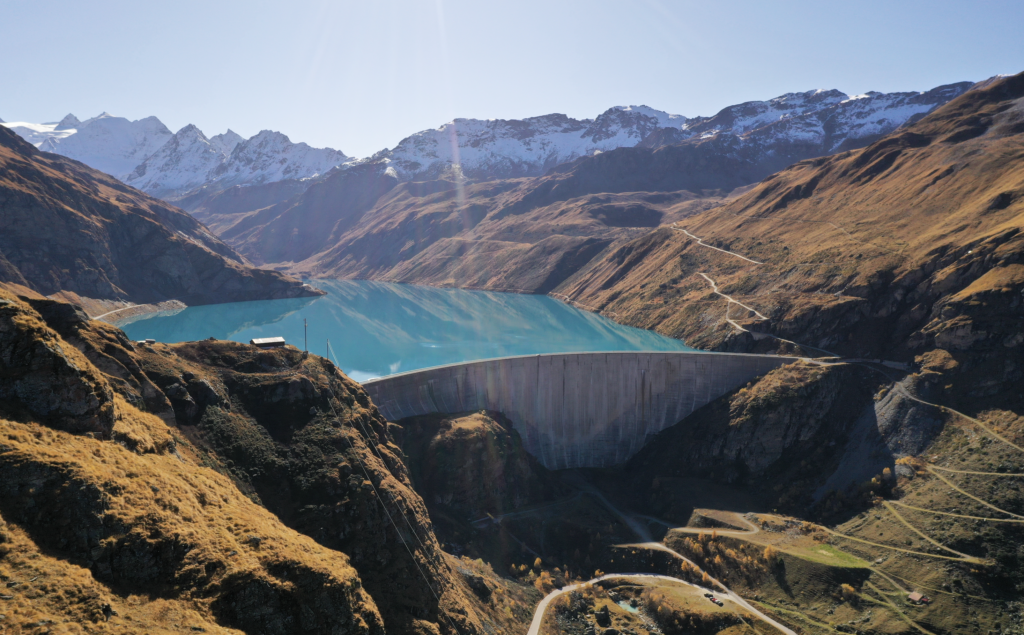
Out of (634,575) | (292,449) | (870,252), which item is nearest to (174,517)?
(292,449)

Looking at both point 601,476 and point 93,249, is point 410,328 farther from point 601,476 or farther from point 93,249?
point 601,476

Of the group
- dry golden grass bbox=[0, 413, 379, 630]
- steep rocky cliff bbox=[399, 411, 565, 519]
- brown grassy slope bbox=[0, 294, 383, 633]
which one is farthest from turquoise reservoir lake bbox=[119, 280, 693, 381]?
brown grassy slope bbox=[0, 294, 383, 633]

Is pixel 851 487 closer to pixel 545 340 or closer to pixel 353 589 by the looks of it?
pixel 353 589

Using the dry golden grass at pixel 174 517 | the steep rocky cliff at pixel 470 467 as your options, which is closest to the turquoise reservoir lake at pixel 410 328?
the steep rocky cliff at pixel 470 467

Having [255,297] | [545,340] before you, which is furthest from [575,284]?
[255,297]

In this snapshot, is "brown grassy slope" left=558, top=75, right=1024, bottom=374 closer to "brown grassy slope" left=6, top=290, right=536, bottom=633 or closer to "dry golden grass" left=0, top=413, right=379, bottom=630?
"brown grassy slope" left=6, top=290, right=536, bottom=633

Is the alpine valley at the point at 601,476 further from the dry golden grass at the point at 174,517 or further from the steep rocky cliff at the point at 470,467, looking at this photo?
the steep rocky cliff at the point at 470,467
